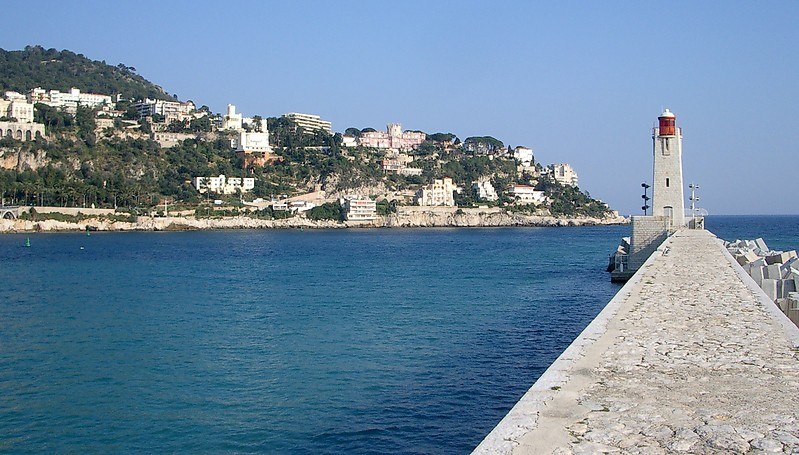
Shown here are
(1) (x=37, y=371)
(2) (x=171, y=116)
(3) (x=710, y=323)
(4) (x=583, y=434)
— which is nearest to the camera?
(4) (x=583, y=434)

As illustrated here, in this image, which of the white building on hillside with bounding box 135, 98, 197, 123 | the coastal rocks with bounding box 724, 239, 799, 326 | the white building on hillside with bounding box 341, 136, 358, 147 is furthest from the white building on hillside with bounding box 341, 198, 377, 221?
the coastal rocks with bounding box 724, 239, 799, 326

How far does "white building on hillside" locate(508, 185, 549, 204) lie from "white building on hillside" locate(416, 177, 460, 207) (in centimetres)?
1675

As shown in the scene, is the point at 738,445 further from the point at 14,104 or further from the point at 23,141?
the point at 14,104

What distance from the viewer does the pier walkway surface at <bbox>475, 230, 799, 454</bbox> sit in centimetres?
503

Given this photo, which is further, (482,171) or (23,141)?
(482,171)

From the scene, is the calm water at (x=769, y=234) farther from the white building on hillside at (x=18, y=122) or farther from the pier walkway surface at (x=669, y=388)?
the white building on hillside at (x=18, y=122)

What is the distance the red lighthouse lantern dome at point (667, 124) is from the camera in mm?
29453

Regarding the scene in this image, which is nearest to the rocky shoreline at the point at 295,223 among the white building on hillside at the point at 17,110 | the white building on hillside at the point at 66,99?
the white building on hillside at the point at 17,110

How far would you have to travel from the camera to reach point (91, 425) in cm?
1077

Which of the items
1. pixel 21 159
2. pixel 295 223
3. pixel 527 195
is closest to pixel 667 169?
pixel 295 223

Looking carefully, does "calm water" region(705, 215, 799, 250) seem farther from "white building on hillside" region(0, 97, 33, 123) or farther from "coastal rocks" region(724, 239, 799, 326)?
"white building on hillside" region(0, 97, 33, 123)

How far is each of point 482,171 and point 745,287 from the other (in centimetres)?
14725

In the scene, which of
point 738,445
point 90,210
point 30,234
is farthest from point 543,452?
Result: point 90,210

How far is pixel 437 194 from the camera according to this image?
13462 cm
